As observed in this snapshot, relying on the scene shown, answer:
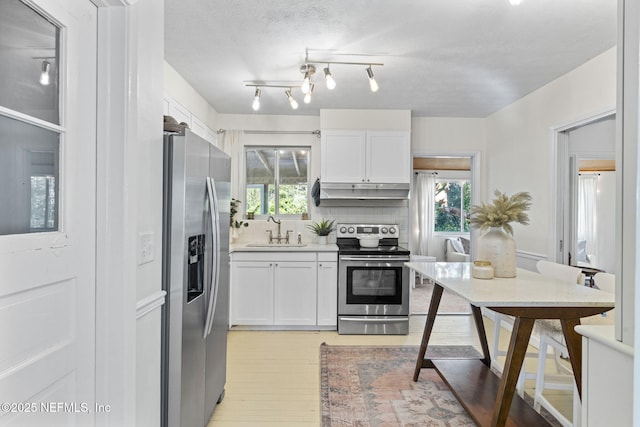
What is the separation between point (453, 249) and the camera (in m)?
6.83

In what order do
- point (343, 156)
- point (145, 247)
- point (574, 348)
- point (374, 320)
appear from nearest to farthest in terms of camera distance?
point (145, 247) → point (574, 348) → point (374, 320) → point (343, 156)

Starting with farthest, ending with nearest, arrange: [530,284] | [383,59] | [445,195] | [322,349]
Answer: [445,195] < [322,349] < [383,59] < [530,284]

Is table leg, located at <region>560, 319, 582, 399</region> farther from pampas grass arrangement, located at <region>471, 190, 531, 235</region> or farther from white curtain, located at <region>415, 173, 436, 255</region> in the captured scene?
white curtain, located at <region>415, 173, 436, 255</region>

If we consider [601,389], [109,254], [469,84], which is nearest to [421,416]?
[601,389]

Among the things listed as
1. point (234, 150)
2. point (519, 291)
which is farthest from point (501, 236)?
point (234, 150)

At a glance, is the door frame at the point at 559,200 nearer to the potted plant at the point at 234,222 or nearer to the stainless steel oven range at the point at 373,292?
the stainless steel oven range at the point at 373,292

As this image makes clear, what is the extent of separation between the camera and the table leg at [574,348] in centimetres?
178

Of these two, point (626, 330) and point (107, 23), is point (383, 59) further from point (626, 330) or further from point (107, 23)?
point (626, 330)

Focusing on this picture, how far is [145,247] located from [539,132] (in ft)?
12.1

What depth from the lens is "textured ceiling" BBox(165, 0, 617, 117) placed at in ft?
7.08

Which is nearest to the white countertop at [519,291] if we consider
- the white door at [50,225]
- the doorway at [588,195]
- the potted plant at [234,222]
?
the doorway at [588,195]

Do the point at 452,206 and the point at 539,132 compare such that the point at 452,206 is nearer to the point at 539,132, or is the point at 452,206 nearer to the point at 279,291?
the point at 539,132

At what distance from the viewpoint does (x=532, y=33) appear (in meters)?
2.43

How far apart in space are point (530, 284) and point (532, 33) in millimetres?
1697
